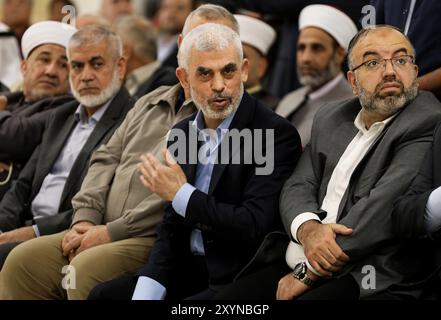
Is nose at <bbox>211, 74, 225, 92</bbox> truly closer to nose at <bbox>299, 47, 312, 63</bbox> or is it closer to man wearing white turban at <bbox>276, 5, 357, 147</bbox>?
man wearing white turban at <bbox>276, 5, 357, 147</bbox>

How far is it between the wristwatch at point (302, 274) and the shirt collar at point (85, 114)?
6.47 feet

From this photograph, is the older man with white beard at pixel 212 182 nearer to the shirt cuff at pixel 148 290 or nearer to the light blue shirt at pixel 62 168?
the shirt cuff at pixel 148 290

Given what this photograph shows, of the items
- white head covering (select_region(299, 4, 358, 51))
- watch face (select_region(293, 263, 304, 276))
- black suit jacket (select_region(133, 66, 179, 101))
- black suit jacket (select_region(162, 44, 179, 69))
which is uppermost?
black suit jacket (select_region(162, 44, 179, 69))

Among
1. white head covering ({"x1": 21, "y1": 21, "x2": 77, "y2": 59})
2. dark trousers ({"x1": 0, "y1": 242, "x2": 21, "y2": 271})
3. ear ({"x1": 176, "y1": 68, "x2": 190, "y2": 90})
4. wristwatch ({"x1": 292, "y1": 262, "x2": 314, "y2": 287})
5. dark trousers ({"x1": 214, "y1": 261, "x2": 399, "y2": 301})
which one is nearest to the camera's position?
dark trousers ({"x1": 214, "y1": 261, "x2": 399, "y2": 301})

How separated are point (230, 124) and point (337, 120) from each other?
1.66 feet

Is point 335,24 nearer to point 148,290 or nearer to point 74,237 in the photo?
point 74,237

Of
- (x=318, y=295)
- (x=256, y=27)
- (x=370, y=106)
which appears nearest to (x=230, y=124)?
(x=370, y=106)

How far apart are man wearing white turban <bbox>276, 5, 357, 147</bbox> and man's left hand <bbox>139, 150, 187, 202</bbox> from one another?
1.59m

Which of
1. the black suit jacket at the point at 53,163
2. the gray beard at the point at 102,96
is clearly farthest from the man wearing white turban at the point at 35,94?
the gray beard at the point at 102,96

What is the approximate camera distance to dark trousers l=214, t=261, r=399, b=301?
4.11m

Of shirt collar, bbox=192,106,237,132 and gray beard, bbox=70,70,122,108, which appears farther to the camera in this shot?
gray beard, bbox=70,70,122,108

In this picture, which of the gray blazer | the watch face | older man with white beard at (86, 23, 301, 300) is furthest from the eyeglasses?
the watch face
